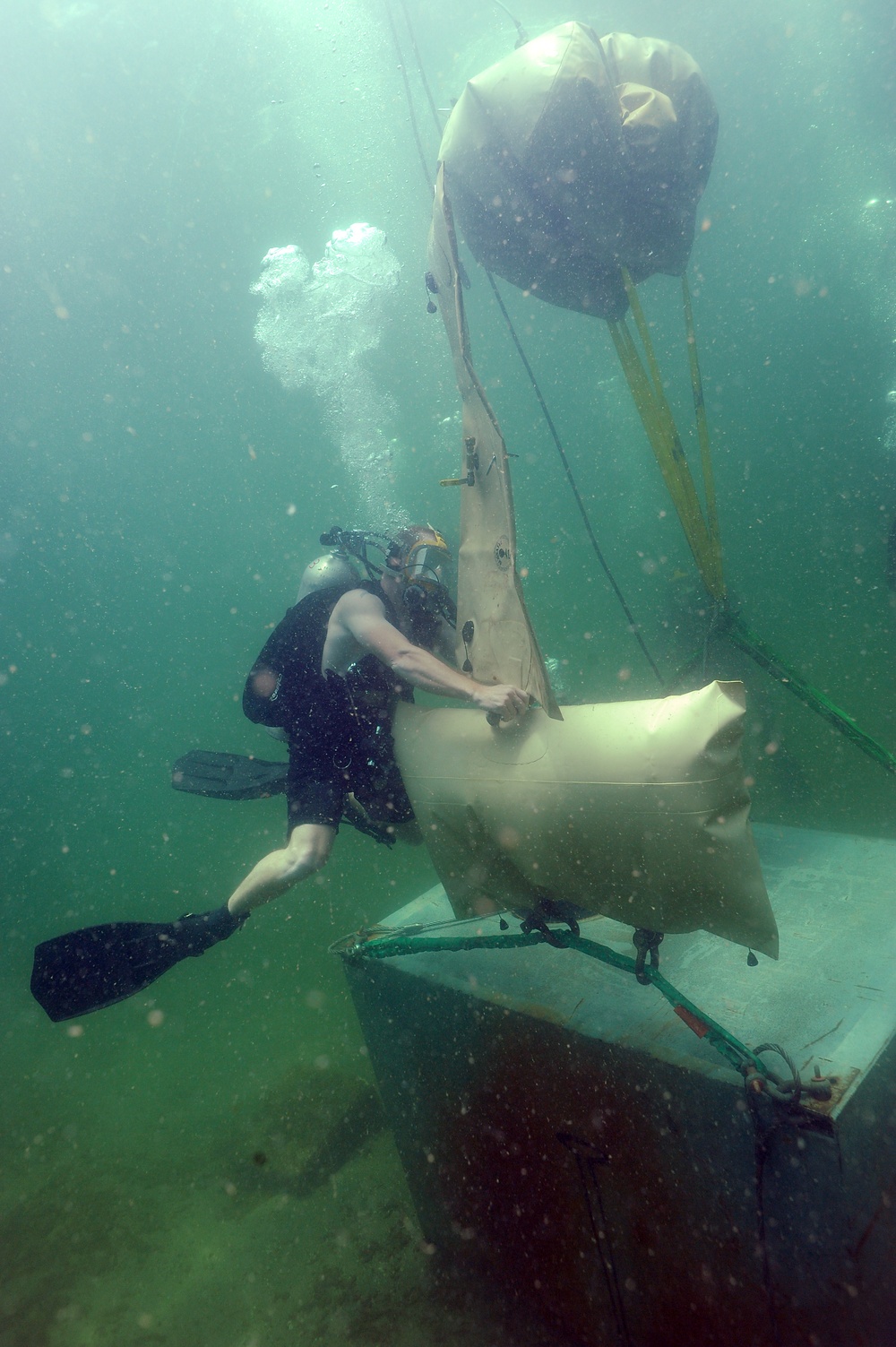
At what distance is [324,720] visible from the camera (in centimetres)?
324

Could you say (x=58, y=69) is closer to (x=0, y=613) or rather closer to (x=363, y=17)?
(x=363, y=17)

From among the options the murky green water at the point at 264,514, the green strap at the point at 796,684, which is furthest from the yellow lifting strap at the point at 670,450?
the murky green water at the point at 264,514

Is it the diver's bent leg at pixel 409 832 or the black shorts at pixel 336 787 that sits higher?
the black shorts at pixel 336 787

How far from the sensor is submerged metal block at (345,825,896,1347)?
1.82 m

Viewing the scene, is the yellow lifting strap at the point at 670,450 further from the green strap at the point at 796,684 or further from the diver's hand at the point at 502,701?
the diver's hand at the point at 502,701

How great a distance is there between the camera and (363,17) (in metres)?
16.8

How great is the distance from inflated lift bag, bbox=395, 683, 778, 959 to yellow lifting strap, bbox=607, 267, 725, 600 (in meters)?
2.40

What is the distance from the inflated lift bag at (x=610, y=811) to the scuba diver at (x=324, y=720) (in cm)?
56

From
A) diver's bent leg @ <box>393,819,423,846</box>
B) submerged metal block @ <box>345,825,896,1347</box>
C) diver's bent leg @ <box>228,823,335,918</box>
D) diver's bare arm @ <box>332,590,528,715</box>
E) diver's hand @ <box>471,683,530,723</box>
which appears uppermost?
diver's bare arm @ <box>332,590,528,715</box>

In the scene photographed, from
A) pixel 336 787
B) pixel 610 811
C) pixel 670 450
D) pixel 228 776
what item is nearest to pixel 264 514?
pixel 228 776

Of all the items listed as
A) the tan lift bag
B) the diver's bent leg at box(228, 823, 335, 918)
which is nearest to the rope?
the tan lift bag

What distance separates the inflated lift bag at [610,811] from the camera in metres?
1.87

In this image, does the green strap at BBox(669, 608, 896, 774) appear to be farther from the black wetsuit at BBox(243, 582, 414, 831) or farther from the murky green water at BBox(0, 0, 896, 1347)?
the murky green water at BBox(0, 0, 896, 1347)

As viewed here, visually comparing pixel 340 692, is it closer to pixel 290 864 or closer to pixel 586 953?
pixel 290 864
